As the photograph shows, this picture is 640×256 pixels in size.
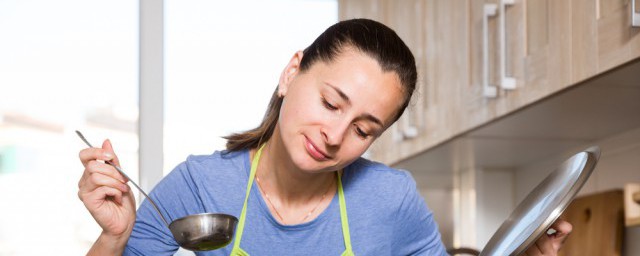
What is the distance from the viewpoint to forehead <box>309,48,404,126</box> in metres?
1.14

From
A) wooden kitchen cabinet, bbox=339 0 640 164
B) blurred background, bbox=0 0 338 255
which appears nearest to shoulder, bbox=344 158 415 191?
wooden kitchen cabinet, bbox=339 0 640 164

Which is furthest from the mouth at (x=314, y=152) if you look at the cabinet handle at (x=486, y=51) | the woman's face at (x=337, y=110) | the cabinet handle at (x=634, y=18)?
the cabinet handle at (x=486, y=51)

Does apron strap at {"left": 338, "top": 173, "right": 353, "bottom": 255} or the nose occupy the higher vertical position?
the nose

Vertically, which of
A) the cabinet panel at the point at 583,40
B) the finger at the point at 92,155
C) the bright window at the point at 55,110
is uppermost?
the cabinet panel at the point at 583,40

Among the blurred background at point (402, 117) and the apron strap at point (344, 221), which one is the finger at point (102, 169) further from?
the blurred background at point (402, 117)

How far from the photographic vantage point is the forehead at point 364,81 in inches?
44.9

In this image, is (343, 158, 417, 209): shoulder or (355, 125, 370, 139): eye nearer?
(355, 125, 370, 139): eye

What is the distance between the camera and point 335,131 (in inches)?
43.9

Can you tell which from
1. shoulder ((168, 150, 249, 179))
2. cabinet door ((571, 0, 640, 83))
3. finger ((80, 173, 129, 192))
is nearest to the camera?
finger ((80, 173, 129, 192))

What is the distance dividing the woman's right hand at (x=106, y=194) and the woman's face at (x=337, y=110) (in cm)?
21

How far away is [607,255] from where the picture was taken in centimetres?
209

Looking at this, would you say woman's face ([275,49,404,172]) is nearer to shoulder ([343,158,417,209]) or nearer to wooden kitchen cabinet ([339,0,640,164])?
shoulder ([343,158,417,209])

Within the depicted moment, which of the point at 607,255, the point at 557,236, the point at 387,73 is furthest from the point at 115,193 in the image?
the point at 607,255

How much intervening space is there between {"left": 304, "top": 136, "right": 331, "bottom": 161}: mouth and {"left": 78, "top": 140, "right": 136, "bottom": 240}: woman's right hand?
0.22 meters
